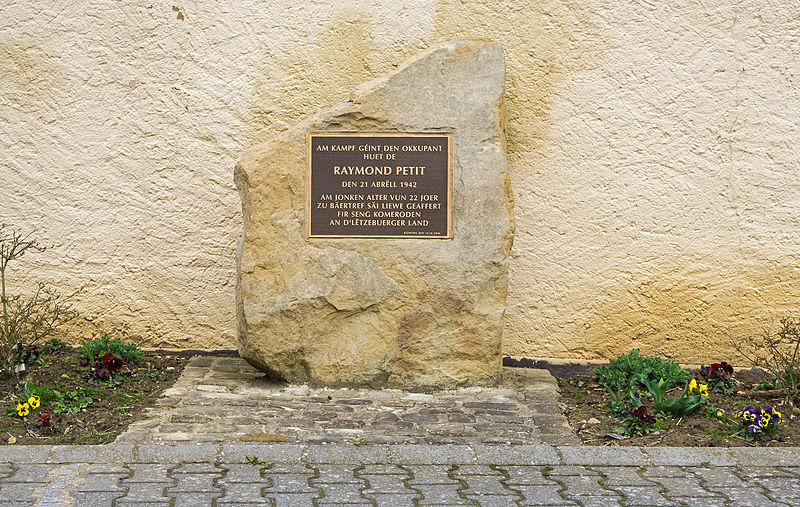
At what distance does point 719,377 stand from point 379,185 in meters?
2.37

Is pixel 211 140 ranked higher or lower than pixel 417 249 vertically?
higher

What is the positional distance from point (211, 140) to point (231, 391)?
192cm

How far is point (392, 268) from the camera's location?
511 centimetres

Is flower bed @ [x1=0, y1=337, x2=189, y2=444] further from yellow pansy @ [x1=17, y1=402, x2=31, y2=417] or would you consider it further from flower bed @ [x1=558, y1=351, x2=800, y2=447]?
flower bed @ [x1=558, y1=351, x2=800, y2=447]

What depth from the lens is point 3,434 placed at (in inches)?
161

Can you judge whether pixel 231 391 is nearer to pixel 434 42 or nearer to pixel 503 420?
pixel 503 420

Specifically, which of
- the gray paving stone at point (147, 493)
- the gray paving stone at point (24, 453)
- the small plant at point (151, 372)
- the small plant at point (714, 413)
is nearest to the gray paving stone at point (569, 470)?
the small plant at point (714, 413)

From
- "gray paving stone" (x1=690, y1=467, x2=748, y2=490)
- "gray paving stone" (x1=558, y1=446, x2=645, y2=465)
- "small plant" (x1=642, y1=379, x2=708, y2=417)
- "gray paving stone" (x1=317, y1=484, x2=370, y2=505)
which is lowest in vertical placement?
"gray paving stone" (x1=317, y1=484, x2=370, y2=505)

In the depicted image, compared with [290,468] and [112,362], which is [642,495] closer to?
[290,468]

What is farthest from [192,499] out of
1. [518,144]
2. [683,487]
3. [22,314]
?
[518,144]

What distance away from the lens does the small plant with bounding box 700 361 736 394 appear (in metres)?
5.07

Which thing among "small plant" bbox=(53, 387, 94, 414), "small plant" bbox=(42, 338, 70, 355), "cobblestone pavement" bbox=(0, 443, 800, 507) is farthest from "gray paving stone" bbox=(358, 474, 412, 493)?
"small plant" bbox=(42, 338, 70, 355)

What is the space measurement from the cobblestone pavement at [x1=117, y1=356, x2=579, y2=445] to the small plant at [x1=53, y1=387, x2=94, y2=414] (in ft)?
1.26

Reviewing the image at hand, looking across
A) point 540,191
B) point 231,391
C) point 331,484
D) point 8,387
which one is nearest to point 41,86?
point 8,387
